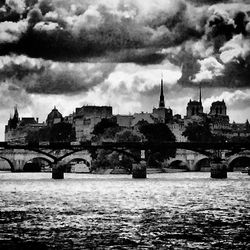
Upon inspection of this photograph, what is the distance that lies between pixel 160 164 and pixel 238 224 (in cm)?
11851

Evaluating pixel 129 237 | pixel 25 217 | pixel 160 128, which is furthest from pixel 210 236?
pixel 160 128

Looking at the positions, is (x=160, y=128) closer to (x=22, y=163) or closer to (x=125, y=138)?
(x=125, y=138)

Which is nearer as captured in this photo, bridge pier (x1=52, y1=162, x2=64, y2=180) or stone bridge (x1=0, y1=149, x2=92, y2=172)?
bridge pier (x1=52, y1=162, x2=64, y2=180)

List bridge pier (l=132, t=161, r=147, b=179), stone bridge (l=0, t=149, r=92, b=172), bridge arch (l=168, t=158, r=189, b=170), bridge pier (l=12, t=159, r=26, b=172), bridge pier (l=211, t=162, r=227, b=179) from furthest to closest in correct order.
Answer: bridge arch (l=168, t=158, r=189, b=170) → bridge pier (l=12, t=159, r=26, b=172) → stone bridge (l=0, t=149, r=92, b=172) → bridge pier (l=211, t=162, r=227, b=179) → bridge pier (l=132, t=161, r=147, b=179)

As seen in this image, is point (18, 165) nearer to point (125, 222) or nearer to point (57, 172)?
point (57, 172)

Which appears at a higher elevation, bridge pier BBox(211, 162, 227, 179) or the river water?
bridge pier BBox(211, 162, 227, 179)

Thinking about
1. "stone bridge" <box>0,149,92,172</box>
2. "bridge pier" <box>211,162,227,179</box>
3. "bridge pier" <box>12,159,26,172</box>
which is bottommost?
"bridge pier" <box>211,162,227,179</box>

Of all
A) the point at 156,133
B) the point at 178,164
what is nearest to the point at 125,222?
the point at 156,133

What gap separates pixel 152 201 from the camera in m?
62.0

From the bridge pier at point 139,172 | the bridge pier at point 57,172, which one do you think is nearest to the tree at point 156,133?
the bridge pier at point 139,172

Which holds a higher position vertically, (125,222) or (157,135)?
(157,135)

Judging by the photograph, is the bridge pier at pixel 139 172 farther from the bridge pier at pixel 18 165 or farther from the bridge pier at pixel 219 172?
the bridge pier at pixel 18 165

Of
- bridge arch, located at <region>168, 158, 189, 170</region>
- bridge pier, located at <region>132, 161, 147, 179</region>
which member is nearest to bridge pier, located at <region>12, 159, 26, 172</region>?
bridge arch, located at <region>168, 158, 189, 170</region>

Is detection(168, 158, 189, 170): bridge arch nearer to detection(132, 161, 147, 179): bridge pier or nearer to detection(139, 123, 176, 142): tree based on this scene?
detection(139, 123, 176, 142): tree
